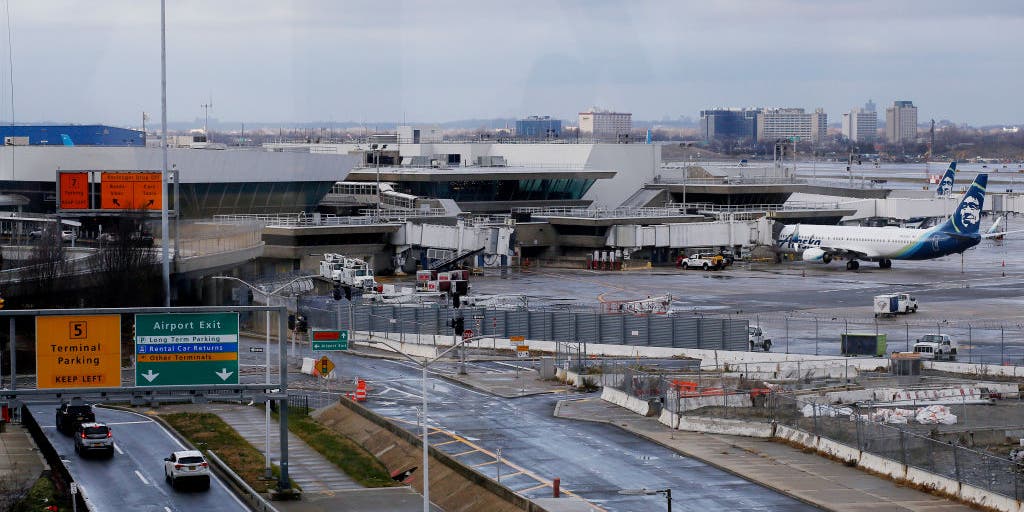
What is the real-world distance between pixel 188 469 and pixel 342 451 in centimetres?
862

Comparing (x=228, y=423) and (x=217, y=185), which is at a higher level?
(x=217, y=185)

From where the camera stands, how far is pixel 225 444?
54.8 meters

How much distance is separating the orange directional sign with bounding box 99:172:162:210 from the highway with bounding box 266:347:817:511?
109 feet

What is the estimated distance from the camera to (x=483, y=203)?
157750 millimetres

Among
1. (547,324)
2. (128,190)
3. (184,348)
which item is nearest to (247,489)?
(184,348)

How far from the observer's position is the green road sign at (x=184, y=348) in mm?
45531

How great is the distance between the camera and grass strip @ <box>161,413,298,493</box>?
1938 inches

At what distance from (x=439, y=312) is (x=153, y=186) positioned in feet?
76.7

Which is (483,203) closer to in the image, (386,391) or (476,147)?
(476,147)

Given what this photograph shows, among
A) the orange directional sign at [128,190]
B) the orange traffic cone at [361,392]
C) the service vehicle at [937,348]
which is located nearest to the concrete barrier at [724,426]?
the orange traffic cone at [361,392]

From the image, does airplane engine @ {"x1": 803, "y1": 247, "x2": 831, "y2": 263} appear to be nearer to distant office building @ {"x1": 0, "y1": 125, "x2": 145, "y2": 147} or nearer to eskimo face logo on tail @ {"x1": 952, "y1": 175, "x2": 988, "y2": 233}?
eskimo face logo on tail @ {"x1": 952, "y1": 175, "x2": 988, "y2": 233}

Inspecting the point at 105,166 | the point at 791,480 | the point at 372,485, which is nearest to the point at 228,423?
the point at 372,485

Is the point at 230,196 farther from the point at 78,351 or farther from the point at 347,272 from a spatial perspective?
the point at 78,351

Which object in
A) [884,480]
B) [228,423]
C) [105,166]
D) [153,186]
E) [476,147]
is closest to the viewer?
[884,480]
